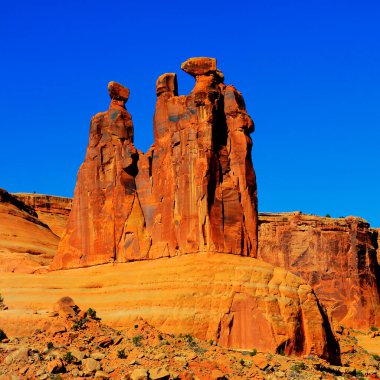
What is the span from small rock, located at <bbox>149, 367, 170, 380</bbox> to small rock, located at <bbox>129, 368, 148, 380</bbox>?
1.07ft

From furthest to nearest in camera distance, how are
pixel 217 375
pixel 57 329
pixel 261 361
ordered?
pixel 57 329 < pixel 261 361 < pixel 217 375

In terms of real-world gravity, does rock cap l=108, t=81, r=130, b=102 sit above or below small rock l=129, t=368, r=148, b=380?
above

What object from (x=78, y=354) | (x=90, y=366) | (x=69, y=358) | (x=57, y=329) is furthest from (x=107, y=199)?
(x=90, y=366)

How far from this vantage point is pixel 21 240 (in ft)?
347

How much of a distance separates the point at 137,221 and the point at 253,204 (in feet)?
30.8

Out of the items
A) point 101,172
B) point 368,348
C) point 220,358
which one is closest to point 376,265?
point 368,348

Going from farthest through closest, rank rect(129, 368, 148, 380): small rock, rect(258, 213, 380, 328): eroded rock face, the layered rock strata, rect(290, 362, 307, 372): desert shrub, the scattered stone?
rect(258, 213, 380, 328): eroded rock face < the scattered stone < the layered rock strata < rect(290, 362, 307, 372): desert shrub < rect(129, 368, 148, 380): small rock

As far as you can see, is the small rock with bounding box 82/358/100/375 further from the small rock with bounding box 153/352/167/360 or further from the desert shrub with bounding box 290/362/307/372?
the desert shrub with bounding box 290/362/307/372

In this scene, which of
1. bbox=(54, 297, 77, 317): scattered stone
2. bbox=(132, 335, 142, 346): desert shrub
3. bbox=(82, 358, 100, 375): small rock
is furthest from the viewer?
bbox=(54, 297, 77, 317): scattered stone

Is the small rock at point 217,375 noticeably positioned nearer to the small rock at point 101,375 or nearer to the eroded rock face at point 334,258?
the small rock at point 101,375

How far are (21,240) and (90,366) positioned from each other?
139 ft

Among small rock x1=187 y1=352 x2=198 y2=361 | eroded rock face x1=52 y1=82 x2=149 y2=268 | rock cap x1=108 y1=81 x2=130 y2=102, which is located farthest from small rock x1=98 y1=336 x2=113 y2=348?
rock cap x1=108 y1=81 x2=130 y2=102

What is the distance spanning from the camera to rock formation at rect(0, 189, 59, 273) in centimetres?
9231

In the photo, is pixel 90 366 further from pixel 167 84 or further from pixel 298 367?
pixel 167 84
